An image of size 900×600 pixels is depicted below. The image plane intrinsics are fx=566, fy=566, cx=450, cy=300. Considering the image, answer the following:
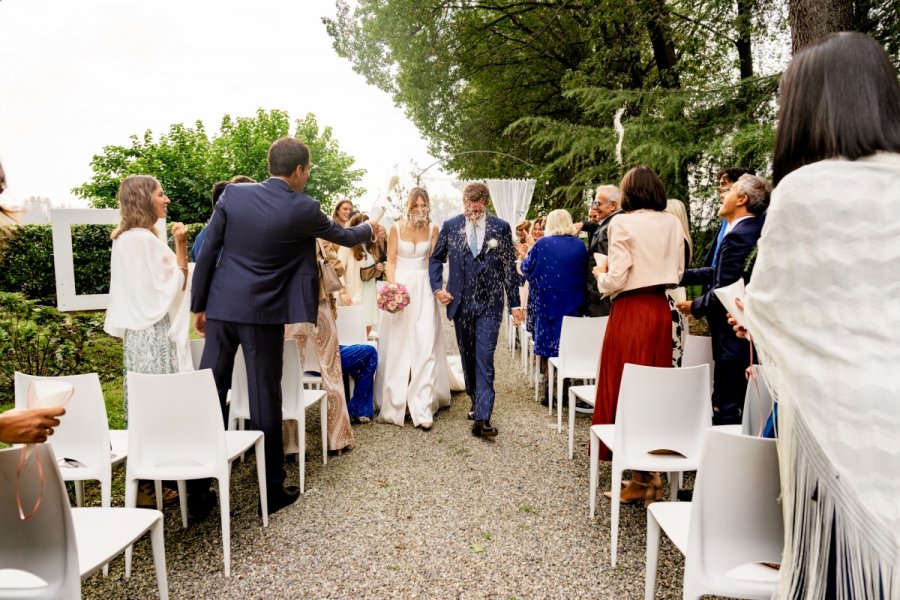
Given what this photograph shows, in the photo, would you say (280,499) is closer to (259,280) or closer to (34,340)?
(259,280)

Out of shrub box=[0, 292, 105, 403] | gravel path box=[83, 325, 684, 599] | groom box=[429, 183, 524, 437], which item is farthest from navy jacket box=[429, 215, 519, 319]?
shrub box=[0, 292, 105, 403]

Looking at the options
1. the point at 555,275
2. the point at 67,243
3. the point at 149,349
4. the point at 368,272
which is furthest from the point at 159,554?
the point at 67,243

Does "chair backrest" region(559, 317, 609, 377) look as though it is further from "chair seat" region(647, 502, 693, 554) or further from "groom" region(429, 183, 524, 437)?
"chair seat" region(647, 502, 693, 554)

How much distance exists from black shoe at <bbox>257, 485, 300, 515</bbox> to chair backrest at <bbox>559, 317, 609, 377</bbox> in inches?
96.1

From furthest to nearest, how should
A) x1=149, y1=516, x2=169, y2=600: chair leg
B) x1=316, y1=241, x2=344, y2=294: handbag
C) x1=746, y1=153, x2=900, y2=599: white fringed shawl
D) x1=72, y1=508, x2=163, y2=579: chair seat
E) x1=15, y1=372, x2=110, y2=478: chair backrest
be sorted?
x1=316, y1=241, x2=344, y2=294: handbag < x1=15, y1=372, x2=110, y2=478: chair backrest < x1=149, y1=516, x2=169, y2=600: chair leg < x1=72, y1=508, x2=163, y2=579: chair seat < x1=746, y1=153, x2=900, y2=599: white fringed shawl

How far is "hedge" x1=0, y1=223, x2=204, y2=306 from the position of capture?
10.9 m

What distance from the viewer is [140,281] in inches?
139

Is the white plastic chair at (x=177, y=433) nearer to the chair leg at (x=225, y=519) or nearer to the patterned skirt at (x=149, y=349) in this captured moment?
the chair leg at (x=225, y=519)

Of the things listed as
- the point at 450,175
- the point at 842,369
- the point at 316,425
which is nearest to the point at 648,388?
the point at 842,369

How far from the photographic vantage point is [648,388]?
9.66 ft

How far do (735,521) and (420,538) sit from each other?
1953 millimetres

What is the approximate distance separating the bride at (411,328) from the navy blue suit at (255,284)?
2.02 metres

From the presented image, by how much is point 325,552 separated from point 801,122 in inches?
117

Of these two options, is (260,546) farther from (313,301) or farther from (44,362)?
(44,362)
